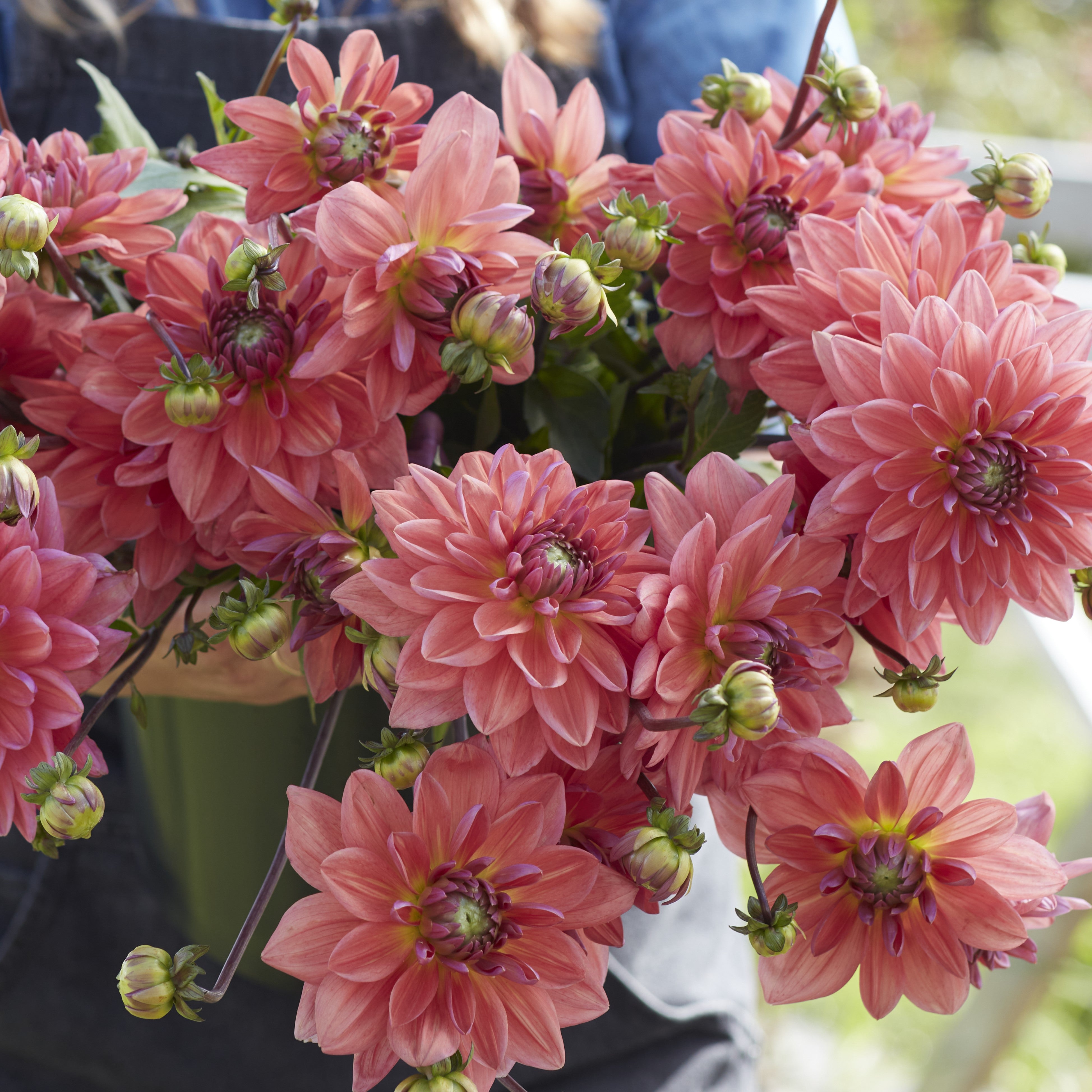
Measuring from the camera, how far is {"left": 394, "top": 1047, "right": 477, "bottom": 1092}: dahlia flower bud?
7.4 inches

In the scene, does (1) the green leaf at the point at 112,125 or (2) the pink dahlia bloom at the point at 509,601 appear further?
(1) the green leaf at the point at 112,125

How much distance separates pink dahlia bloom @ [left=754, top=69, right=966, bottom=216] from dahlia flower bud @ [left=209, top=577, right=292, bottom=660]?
0.54 ft

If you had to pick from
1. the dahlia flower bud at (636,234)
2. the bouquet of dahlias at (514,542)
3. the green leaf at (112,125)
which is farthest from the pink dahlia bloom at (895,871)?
the green leaf at (112,125)

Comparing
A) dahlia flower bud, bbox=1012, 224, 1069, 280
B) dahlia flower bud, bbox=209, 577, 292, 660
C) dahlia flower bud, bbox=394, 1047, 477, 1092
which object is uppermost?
dahlia flower bud, bbox=1012, 224, 1069, 280

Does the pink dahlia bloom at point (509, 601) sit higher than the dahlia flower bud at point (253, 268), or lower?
lower

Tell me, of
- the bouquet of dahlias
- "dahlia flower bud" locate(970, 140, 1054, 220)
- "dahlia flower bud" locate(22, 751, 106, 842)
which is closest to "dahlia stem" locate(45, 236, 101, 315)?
the bouquet of dahlias

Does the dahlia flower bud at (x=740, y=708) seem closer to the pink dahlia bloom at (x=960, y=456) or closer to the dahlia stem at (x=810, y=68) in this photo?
the pink dahlia bloom at (x=960, y=456)

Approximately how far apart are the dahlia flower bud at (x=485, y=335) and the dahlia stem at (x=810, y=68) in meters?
0.10

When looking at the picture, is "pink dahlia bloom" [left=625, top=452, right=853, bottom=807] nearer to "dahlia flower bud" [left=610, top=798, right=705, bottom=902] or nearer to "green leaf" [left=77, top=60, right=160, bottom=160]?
"dahlia flower bud" [left=610, top=798, right=705, bottom=902]

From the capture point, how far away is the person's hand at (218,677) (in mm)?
270

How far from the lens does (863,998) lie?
0.22 m

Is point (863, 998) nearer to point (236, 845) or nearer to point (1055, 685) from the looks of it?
point (236, 845)

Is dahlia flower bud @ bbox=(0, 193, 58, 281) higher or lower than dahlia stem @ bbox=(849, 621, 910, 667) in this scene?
higher

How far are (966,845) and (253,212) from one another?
0.20m
